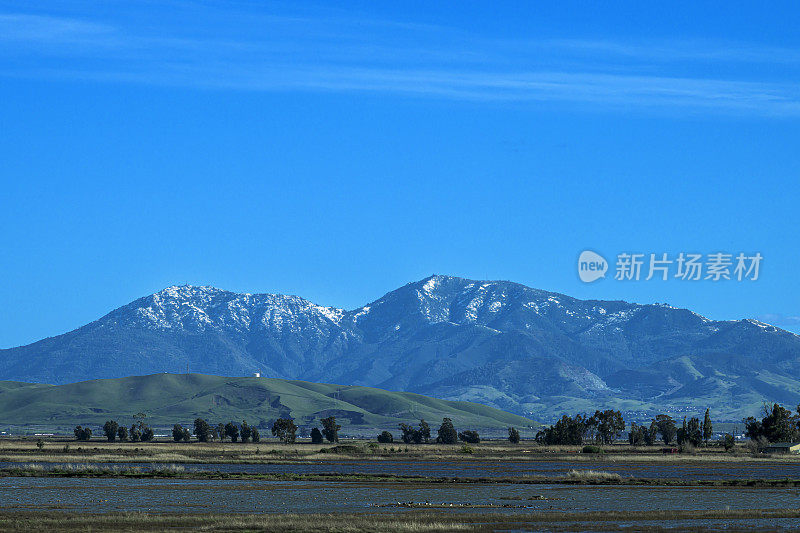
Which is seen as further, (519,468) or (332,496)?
(519,468)

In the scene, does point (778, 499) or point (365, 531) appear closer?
point (365, 531)

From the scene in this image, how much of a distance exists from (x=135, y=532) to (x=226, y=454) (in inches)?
4519

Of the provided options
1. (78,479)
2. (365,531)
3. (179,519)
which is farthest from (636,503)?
(78,479)

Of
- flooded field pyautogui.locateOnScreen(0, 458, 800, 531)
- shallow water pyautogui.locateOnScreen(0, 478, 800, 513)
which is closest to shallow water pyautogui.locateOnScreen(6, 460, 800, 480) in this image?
flooded field pyautogui.locateOnScreen(0, 458, 800, 531)

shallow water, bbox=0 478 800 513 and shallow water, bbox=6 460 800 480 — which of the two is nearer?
shallow water, bbox=0 478 800 513

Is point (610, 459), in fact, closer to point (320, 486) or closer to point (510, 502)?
point (320, 486)

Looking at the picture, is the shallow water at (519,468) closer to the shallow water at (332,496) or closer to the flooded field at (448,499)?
the flooded field at (448,499)

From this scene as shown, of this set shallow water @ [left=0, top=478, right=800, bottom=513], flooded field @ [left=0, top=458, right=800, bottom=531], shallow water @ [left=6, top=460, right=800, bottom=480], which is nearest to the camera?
flooded field @ [left=0, top=458, right=800, bottom=531]

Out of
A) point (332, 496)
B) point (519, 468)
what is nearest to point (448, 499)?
point (332, 496)

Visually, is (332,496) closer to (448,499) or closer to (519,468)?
(448,499)

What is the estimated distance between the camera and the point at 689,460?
557 feet

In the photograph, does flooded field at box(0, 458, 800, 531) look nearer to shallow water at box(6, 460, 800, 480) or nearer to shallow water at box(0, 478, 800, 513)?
shallow water at box(0, 478, 800, 513)

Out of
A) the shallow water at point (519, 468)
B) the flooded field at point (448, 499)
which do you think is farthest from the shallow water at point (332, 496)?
the shallow water at point (519, 468)

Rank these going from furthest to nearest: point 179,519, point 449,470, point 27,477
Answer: point 449,470, point 27,477, point 179,519
